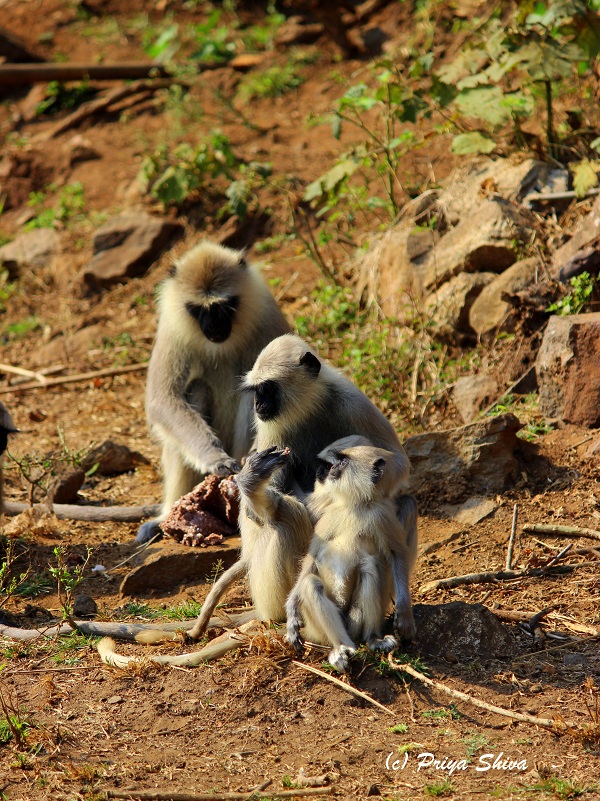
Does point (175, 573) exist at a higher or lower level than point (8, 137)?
lower

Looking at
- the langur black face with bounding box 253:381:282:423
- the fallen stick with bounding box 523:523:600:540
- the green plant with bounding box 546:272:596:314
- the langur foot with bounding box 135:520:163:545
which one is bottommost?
the fallen stick with bounding box 523:523:600:540

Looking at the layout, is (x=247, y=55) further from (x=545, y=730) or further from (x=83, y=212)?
(x=545, y=730)

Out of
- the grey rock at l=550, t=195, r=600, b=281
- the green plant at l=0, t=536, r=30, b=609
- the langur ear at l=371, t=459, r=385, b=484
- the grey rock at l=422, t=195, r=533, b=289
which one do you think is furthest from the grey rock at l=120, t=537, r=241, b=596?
the grey rock at l=422, t=195, r=533, b=289

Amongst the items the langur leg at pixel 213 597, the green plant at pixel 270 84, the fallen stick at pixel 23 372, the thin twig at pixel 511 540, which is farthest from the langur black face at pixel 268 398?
the green plant at pixel 270 84

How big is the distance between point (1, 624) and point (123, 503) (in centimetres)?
227

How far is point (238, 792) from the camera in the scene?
3145 millimetres

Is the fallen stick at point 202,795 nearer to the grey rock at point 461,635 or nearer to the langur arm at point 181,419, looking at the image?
the grey rock at point 461,635

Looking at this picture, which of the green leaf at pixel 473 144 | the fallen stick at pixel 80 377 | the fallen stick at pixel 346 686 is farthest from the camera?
the fallen stick at pixel 80 377

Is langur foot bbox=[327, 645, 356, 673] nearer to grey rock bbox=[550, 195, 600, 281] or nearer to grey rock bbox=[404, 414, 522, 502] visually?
grey rock bbox=[404, 414, 522, 502]

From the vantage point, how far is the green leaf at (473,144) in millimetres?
7279

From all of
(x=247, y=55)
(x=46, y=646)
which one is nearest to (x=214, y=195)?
(x=247, y=55)

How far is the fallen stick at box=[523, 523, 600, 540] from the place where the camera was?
16.1ft

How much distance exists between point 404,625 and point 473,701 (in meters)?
0.38

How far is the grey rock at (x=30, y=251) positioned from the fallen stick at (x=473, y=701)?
833cm
